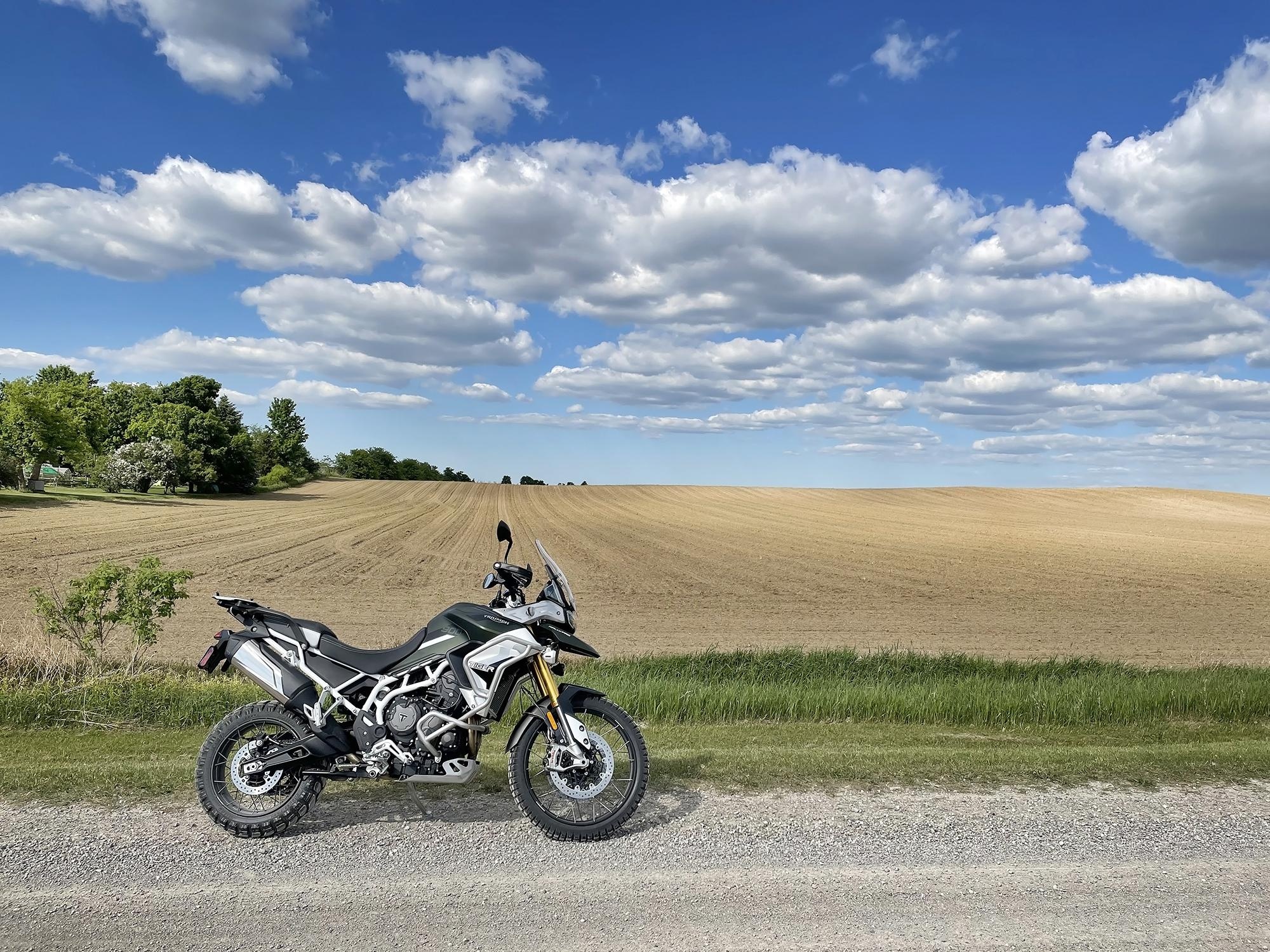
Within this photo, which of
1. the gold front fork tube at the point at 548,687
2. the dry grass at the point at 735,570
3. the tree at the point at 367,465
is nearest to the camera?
the gold front fork tube at the point at 548,687

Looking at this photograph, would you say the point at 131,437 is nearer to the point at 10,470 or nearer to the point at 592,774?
the point at 10,470

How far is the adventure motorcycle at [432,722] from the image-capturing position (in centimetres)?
569

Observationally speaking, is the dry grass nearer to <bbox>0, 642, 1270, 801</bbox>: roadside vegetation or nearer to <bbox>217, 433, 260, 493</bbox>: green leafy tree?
<bbox>0, 642, 1270, 801</bbox>: roadside vegetation

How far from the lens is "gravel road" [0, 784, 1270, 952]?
14.4 feet

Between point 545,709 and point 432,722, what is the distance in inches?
28.7

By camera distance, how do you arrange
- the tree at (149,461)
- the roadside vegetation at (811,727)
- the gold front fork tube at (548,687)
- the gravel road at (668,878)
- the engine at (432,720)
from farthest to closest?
the tree at (149,461) < the roadside vegetation at (811,727) < the gold front fork tube at (548,687) < the engine at (432,720) < the gravel road at (668,878)

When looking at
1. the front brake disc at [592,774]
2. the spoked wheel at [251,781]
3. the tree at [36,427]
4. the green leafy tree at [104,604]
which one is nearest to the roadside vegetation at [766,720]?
the green leafy tree at [104,604]

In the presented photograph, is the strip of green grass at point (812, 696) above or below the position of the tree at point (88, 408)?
below

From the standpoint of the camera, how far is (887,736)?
906cm

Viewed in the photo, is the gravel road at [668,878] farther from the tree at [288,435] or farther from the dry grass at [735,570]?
the tree at [288,435]

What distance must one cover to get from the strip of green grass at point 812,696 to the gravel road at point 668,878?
11.8ft

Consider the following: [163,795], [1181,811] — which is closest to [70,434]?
[163,795]

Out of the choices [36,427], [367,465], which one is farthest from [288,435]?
Answer: [36,427]

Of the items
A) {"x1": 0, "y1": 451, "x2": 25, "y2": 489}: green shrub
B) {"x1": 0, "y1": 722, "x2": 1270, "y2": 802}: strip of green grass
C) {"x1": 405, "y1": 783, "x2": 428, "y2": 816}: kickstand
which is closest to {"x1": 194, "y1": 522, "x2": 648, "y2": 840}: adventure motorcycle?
{"x1": 405, "y1": 783, "x2": 428, "y2": 816}: kickstand
